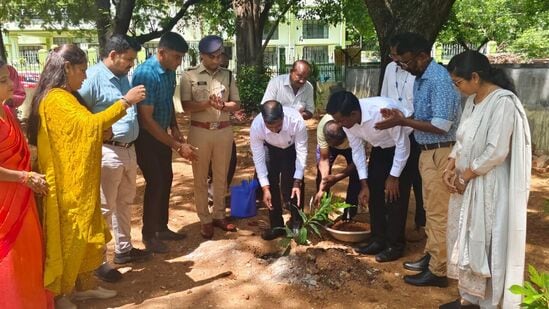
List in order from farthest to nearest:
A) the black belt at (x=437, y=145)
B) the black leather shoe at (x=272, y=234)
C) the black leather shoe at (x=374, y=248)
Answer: the black leather shoe at (x=272, y=234) → the black leather shoe at (x=374, y=248) → the black belt at (x=437, y=145)

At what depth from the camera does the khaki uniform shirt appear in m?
4.50

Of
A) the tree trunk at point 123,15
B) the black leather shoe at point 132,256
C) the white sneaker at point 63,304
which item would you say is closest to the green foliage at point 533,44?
the tree trunk at point 123,15

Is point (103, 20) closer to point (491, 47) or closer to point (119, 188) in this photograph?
point (119, 188)

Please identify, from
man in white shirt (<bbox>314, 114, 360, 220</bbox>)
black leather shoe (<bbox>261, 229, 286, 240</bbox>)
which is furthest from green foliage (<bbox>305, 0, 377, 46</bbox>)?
black leather shoe (<bbox>261, 229, 286, 240</bbox>)

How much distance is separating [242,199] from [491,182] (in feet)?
9.45

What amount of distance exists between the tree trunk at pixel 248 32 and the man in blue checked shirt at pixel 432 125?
10.6m

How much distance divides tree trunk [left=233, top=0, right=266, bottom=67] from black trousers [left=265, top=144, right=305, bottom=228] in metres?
9.79

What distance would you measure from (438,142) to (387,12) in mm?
2959

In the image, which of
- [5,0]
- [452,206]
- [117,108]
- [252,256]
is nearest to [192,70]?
[117,108]

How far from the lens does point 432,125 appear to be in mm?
3510

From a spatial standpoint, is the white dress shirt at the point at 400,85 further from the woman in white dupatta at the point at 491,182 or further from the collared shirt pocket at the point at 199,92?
the collared shirt pocket at the point at 199,92

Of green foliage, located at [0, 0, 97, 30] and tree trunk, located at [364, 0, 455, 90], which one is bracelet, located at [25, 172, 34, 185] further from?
green foliage, located at [0, 0, 97, 30]

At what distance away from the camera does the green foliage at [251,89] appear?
1323cm

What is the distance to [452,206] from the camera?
3.18 metres
